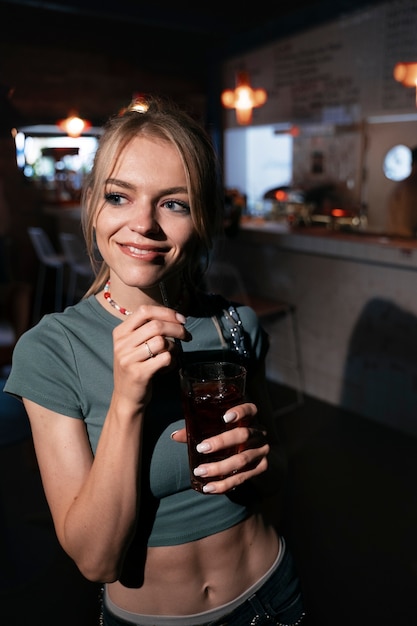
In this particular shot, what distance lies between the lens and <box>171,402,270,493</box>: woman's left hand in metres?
0.86

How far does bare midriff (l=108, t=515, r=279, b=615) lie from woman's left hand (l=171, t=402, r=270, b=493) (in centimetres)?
20

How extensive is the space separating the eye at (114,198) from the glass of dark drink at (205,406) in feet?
0.98

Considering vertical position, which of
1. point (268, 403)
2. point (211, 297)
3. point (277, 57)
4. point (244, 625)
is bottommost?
point (244, 625)

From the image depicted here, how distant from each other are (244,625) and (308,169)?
616cm

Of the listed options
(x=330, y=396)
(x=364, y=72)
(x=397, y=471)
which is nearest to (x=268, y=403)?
(x=397, y=471)

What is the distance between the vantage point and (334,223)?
163 inches

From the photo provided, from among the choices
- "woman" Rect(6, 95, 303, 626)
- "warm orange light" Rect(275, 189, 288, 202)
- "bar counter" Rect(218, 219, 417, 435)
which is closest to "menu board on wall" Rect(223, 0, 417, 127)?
"warm orange light" Rect(275, 189, 288, 202)

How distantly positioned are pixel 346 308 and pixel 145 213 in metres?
2.87

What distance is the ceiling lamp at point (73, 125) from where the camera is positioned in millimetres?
6352

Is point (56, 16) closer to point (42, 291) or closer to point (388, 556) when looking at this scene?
point (42, 291)

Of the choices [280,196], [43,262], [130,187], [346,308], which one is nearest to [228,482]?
[130,187]

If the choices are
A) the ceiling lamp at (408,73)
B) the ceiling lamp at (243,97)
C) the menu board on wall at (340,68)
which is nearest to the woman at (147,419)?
the ceiling lamp at (408,73)

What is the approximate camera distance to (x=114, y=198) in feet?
3.08

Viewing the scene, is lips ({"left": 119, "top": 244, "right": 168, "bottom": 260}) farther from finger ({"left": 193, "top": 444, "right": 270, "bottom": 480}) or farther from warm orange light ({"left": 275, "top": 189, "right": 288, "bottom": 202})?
warm orange light ({"left": 275, "top": 189, "right": 288, "bottom": 202})
